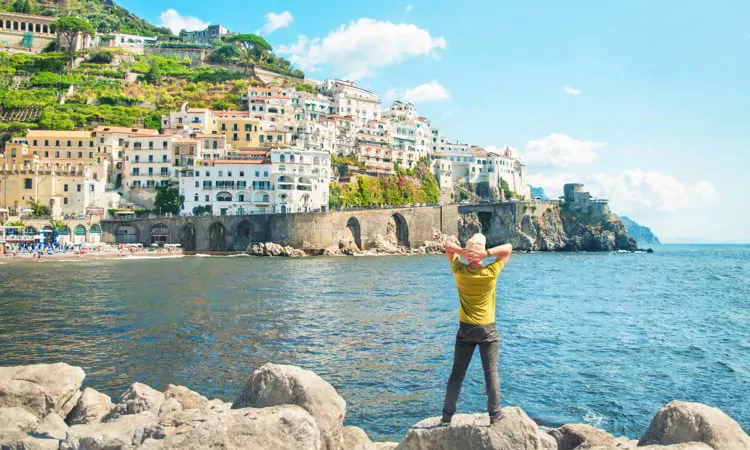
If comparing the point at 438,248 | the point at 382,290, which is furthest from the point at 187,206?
the point at 382,290

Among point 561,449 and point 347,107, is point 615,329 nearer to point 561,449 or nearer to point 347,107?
point 561,449

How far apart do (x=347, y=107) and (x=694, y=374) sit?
353 ft

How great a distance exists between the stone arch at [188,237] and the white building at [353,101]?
49068 millimetres

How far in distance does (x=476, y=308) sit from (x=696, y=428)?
3316 millimetres

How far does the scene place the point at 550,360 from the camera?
19.0m

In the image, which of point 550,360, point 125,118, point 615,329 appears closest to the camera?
point 550,360

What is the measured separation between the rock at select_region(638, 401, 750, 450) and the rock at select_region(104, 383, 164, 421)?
24.2 ft

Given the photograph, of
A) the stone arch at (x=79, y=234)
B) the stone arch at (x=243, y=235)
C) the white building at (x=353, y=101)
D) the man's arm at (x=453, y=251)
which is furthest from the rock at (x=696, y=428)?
the white building at (x=353, y=101)

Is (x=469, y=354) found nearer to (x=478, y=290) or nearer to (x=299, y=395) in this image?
(x=478, y=290)

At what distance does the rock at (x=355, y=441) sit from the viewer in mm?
8648

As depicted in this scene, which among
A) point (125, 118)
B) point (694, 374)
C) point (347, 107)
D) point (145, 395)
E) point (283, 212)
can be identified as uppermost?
point (347, 107)

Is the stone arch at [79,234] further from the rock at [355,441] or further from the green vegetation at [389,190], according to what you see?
the rock at [355,441]

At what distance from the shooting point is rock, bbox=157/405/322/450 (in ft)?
20.8

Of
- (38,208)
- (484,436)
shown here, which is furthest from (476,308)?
(38,208)
